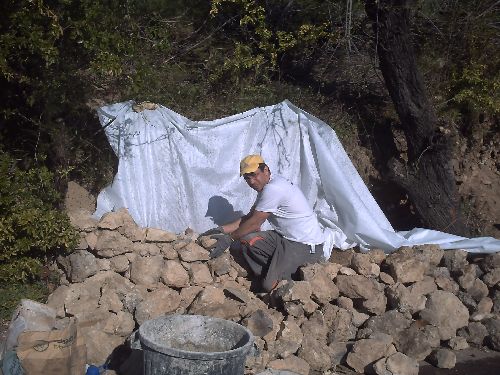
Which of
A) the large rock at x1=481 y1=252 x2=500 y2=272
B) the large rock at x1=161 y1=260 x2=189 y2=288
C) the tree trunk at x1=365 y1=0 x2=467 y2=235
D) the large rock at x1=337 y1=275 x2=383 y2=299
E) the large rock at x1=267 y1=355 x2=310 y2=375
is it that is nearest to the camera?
the large rock at x1=267 y1=355 x2=310 y2=375

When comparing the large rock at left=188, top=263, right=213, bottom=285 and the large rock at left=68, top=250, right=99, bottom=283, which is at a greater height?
the large rock at left=68, top=250, right=99, bottom=283

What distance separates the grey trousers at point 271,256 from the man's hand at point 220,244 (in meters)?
0.14

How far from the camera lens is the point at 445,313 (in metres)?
6.55

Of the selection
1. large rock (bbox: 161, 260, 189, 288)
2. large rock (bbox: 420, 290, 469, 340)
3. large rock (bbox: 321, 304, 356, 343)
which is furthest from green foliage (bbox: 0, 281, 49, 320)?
large rock (bbox: 420, 290, 469, 340)

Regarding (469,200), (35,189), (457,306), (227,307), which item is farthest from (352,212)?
(35,189)

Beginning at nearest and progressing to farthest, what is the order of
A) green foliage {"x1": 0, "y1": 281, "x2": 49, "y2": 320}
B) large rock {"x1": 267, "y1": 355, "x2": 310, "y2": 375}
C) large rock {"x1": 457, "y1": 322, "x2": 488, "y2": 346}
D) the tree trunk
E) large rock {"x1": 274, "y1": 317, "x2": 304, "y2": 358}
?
large rock {"x1": 267, "y1": 355, "x2": 310, "y2": 375} < large rock {"x1": 274, "y1": 317, "x2": 304, "y2": 358} < green foliage {"x1": 0, "y1": 281, "x2": 49, "y2": 320} < large rock {"x1": 457, "y1": 322, "x2": 488, "y2": 346} < the tree trunk

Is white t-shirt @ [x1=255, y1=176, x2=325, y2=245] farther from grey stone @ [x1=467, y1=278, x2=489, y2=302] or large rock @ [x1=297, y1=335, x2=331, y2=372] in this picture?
grey stone @ [x1=467, y1=278, x2=489, y2=302]

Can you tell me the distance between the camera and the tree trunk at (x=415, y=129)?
26.0 feet

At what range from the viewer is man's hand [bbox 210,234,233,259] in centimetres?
637

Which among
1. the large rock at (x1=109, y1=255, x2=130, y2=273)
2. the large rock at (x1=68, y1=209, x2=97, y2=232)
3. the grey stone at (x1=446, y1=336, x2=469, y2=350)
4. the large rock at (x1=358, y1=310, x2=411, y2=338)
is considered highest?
the large rock at (x1=68, y1=209, x2=97, y2=232)

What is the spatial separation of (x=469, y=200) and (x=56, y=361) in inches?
219

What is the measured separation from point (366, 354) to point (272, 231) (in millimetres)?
1423

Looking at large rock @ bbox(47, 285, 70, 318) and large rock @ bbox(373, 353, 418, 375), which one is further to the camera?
large rock @ bbox(47, 285, 70, 318)

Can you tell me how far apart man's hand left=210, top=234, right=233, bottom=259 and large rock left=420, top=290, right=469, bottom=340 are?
1870mm
